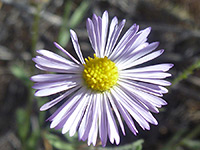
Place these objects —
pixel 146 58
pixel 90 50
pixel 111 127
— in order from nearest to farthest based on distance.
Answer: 1. pixel 111 127
2. pixel 146 58
3. pixel 90 50

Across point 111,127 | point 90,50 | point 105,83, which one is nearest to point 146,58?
point 105,83

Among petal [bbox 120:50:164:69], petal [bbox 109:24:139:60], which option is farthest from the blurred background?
petal [bbox 120:50:164:69]

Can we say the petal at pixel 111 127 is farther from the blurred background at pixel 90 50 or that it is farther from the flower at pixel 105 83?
the blurred background at pixel 90 50

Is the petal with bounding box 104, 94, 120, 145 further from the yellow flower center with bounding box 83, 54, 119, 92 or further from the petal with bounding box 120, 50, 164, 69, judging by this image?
the petal with bounding box 120, 50, 164, 69

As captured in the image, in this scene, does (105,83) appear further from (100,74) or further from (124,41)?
(124,41)

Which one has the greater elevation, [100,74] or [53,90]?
[53,90]

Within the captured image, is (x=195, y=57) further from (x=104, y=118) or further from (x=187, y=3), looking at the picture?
(x=104, y=118)

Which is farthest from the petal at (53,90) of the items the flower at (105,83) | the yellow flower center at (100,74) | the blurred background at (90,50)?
the blurred background at (90,50)

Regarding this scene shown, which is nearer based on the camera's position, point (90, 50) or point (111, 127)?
point (111, 127)
